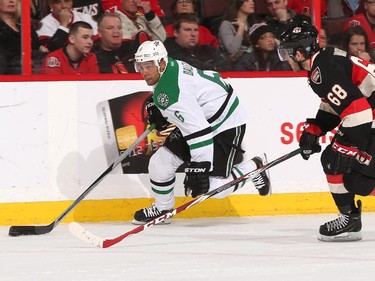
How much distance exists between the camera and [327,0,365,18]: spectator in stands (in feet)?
20.4

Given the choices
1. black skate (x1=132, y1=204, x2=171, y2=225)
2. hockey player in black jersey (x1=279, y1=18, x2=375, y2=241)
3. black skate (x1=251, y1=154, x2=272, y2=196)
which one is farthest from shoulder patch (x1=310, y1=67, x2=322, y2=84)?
black skate (x1=132, y1=204, x2=171, y2=225)

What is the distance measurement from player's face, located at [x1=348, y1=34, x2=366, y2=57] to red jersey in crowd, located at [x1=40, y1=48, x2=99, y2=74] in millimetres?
1573

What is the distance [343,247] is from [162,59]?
4.55 ft

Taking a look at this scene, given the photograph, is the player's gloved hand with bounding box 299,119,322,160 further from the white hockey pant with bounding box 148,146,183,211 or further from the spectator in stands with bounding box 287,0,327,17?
the spectator in stands with bounding box 287,0,327,17

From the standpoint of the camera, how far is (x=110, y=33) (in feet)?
19.1

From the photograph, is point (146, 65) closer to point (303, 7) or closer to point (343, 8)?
point (303, 7)

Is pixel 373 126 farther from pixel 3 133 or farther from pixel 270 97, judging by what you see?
pixel 3 133

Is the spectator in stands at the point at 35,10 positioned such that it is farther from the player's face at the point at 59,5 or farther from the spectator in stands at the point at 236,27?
the spectator in stands at the point at 236,27

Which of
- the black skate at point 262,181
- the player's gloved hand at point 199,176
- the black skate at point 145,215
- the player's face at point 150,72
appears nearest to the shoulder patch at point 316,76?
the player's gloved hand at point 199,176

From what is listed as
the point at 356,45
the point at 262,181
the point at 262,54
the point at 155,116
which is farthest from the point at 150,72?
the point at 356,45

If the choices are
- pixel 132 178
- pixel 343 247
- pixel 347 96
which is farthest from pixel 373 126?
pixel 132 178

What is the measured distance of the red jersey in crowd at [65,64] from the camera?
5.65 m

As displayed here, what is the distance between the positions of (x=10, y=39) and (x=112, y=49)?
22.8 inches

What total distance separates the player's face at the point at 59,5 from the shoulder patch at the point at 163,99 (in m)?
0.91
